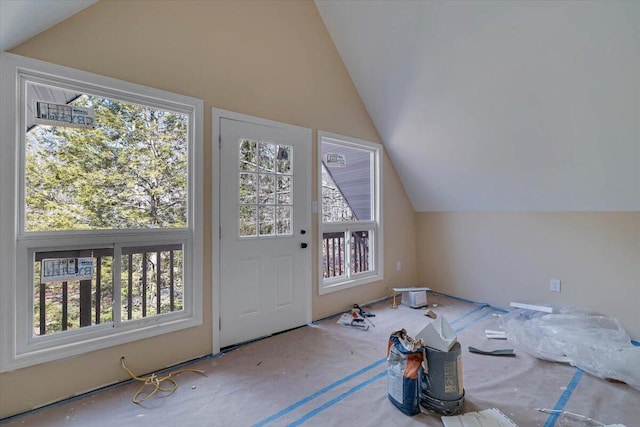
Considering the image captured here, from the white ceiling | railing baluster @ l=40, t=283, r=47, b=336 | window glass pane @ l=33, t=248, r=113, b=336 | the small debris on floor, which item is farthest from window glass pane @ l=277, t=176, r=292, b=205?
the small debris on floor

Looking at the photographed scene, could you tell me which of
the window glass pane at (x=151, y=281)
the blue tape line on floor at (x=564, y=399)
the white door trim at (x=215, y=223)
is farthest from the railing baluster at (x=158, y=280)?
the blue tape line on floor at (x=564, y=399)

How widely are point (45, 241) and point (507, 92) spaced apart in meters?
3.62

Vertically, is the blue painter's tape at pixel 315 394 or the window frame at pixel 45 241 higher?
the window frame at pixel 45 241

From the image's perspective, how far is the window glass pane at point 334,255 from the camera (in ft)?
11.9

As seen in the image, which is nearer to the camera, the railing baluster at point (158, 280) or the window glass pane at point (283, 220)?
the railing baluster at point (158, 280)

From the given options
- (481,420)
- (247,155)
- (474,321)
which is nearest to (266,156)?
(247,155)

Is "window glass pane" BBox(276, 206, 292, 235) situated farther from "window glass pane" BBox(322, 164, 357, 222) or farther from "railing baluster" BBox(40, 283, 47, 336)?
"railing baluster" BBox(40, 283, 47, 336)

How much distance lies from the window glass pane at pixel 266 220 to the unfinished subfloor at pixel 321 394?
1.00 meters

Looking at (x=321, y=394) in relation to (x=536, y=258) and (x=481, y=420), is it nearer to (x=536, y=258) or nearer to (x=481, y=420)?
(x=481, y=420)

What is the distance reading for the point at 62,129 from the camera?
1897 millimetres

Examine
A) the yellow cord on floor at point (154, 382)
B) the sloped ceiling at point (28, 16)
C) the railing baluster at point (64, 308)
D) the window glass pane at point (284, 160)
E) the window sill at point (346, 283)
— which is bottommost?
the yellow cord on floor at point (154, 382)

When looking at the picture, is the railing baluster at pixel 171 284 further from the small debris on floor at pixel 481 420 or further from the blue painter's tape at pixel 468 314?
the blue painter's tape at pixel 468 314

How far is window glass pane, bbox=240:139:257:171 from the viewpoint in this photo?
2646 mm

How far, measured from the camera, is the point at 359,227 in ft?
12.1
